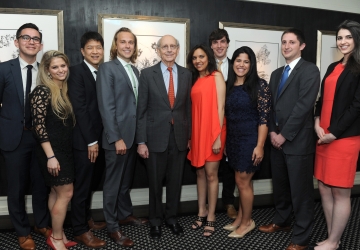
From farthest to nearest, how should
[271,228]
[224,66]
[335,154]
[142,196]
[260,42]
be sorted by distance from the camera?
[260,42] < [142,196] < [224,66] < [271,228] < [335,154]

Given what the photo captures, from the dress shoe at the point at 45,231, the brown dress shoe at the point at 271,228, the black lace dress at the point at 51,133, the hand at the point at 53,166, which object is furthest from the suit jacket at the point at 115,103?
the brown dress shoe at the point at 271,228

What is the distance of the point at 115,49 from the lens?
9.84ft

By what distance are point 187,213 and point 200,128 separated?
121 centimetres

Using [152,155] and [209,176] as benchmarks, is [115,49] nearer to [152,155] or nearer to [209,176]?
[152,155]

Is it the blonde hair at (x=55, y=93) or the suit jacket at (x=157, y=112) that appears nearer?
the blonde hair at (x=55, y=93)

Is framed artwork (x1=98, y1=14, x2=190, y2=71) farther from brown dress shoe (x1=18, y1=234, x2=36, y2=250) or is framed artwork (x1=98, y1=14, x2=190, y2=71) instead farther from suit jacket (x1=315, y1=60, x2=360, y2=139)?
brown dress shoe (x1=18, y1=234, x2=36, y2=250)

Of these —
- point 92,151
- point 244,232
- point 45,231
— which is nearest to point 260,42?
point 244,232

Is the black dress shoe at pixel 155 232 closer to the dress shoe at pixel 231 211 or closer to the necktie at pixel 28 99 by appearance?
the dress shoe at pixel 231 211

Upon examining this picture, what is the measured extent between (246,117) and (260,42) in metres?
1.75

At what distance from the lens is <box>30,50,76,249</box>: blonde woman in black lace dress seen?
2422 mm

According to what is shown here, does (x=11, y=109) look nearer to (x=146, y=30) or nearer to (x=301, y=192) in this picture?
(x=146, y=30)

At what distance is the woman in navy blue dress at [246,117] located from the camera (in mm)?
2836

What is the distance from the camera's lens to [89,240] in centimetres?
287

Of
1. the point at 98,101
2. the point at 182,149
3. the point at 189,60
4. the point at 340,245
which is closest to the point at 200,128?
the point at 182,149
